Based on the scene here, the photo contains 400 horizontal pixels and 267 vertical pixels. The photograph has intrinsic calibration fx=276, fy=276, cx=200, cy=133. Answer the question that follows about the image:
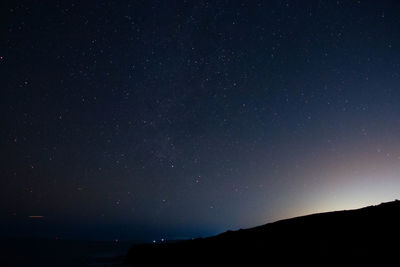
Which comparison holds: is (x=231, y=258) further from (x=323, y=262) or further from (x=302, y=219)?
(x=323, y=262)

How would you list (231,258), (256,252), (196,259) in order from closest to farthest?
(256,252)
(231,258)
(196,259)

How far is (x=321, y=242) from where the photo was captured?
22.2 m

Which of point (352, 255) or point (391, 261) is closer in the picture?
point (391, 261)

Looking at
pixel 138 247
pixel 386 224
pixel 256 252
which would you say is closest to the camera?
pixel 386 224

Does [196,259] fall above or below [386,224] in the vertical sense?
below

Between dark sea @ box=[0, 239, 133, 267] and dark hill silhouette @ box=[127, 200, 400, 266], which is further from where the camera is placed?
dark sea @ box=[0, 239, 133, 267]

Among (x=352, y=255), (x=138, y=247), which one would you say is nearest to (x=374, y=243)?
(x=352, y=255)

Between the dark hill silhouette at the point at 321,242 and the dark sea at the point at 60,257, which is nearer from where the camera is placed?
the dark hill silhouette at the point at 321,242

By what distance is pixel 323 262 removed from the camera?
17.9 metres

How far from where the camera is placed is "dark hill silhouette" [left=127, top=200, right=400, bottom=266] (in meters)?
17.4

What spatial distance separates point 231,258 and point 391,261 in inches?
644

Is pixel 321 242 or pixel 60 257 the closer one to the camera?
pixel 321 242

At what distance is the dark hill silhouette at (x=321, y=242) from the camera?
17.4 m

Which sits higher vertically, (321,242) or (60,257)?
(60,257)
